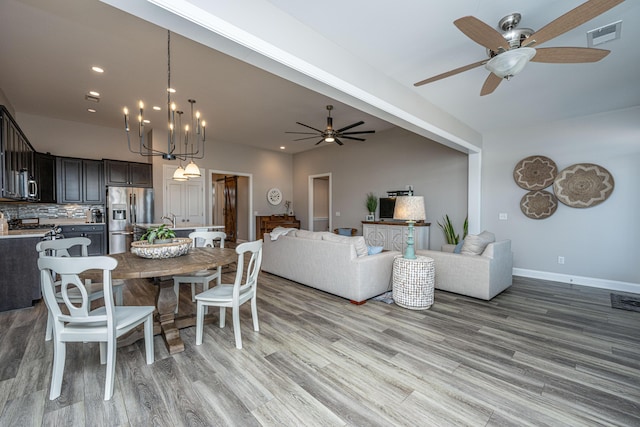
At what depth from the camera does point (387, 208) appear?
21.0 feet

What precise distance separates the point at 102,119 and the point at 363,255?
606 centimetres

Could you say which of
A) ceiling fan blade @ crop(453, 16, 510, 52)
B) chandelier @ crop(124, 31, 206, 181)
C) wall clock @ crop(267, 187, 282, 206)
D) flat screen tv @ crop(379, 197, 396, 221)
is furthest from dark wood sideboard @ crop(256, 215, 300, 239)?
ceiling fan blade @ crop(453, 16, 510, 52)

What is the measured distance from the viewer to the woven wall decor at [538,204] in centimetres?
453

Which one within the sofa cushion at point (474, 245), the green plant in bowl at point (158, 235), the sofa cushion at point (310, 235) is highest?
the green plant in bowl at point (158, 235)

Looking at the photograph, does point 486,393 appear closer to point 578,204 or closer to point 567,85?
point 567,85

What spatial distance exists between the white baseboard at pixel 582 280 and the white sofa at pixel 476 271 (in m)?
1.24

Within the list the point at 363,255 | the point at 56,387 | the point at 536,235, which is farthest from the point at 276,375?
the point at 536,235

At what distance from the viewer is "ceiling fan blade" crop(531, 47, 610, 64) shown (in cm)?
201

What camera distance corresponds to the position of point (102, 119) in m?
5.76

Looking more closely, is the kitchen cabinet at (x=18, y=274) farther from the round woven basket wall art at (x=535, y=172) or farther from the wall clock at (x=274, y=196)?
the round woven basket wall art at (x=535, y=172)

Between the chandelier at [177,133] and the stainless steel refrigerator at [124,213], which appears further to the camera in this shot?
the stainless steel refrigerator at [124,213]

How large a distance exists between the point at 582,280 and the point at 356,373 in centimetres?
447

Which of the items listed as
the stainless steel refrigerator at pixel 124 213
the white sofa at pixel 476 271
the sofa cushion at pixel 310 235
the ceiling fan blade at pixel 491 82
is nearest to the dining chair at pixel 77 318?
the sofa cushion at pixel 310 235

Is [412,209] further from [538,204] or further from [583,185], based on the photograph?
[583,185]
